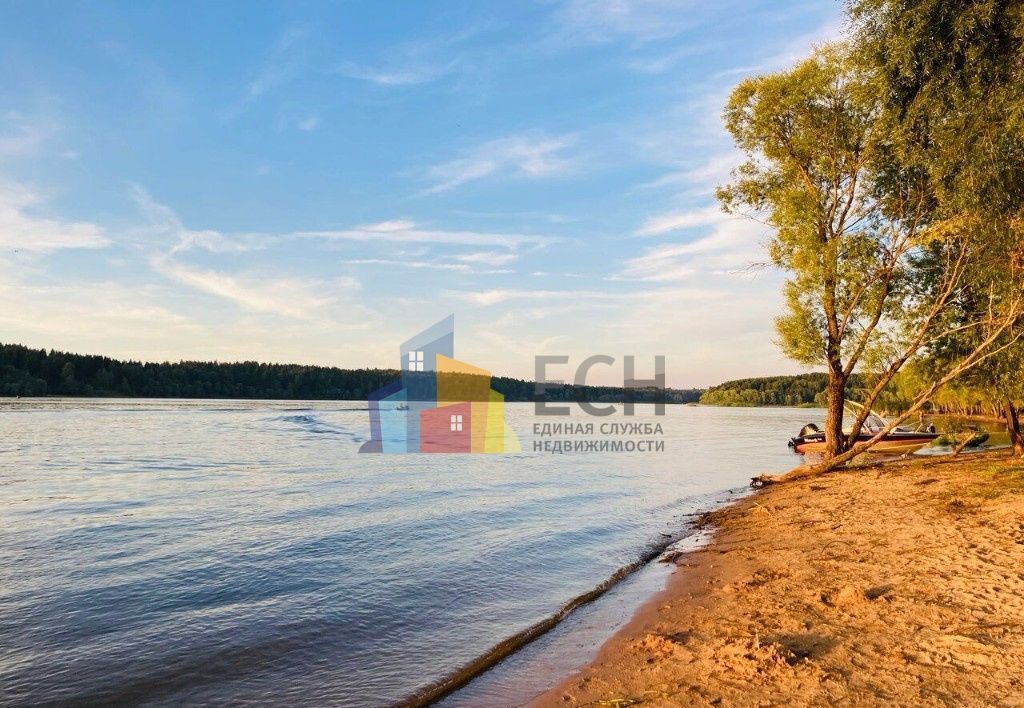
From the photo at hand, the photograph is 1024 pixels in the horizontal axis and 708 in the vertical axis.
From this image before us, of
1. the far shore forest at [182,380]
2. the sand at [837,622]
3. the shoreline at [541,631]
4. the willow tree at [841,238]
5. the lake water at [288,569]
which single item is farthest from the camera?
the far shore forest at [182,380]

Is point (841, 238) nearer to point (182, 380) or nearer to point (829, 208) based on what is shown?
point (829, 208)

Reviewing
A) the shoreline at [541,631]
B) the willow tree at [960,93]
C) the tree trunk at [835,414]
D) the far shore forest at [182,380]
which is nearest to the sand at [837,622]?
the shoreline at [541,631]

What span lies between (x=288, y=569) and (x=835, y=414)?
23.2 metres

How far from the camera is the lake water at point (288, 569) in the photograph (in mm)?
7984

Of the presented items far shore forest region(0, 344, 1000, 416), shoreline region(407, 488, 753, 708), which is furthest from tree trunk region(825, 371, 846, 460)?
far shore forest region(0, 344, 1000, 416)

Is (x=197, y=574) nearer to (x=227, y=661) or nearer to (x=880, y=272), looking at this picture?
(x=227, y=661)

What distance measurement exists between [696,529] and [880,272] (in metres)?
13.5

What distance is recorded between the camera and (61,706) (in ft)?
23.3

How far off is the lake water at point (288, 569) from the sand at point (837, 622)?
1240 millimetres

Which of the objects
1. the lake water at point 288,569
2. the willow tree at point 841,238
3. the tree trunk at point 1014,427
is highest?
the willow tree at point 841,238

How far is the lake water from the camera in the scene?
7.98 m

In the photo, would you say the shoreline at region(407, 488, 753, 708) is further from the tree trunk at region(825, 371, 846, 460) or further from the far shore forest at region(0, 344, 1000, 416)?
the far shore forest at region(0, 344, 1000, 416)

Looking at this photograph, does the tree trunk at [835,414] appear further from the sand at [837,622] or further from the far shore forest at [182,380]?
the far shore forest at [182,380]

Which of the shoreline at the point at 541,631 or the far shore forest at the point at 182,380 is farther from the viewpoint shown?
the far shore forest at the point at 182,380
